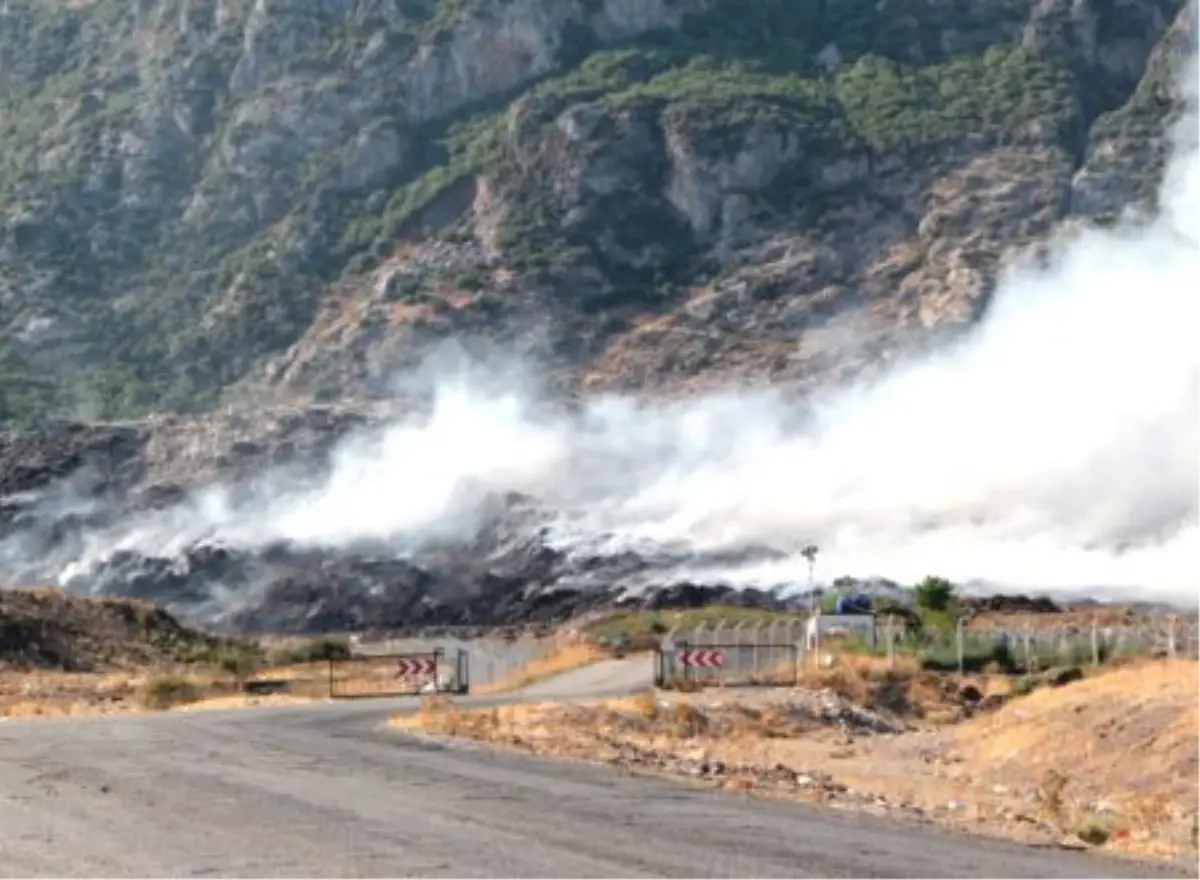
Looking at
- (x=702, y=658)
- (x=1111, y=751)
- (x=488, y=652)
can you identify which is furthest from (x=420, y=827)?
(x=488, y=652)

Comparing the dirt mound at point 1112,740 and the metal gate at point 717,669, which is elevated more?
the metal gate at point 717,669

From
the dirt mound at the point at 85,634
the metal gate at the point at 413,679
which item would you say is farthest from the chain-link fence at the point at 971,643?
the dirt mound at the point at 85,634

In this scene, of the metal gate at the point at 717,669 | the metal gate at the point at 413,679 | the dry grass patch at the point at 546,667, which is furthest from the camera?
the dry grass patch at the point at 546,667

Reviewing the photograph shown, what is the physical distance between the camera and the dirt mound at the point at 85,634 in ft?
309

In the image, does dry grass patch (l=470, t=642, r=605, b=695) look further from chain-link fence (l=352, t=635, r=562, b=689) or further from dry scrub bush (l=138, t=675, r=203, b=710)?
dry scrub bush (l=138, t=675, r=203, b=710)

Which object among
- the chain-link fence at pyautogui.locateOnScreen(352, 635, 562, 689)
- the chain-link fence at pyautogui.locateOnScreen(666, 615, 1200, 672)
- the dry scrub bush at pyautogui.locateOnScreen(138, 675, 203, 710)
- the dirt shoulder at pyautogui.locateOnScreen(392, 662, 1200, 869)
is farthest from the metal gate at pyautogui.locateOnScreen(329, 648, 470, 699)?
the dirt shoulder at pyautogui.locateOnScreen(392, 662, 1200, 869)

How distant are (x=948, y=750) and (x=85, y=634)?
65771 mm

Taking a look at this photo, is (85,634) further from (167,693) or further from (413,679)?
(167,693)

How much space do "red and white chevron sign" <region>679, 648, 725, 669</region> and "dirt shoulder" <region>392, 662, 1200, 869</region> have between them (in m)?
9.69

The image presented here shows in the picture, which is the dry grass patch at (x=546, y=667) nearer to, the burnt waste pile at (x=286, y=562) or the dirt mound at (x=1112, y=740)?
the dirt mound at (x=1112, y=740)

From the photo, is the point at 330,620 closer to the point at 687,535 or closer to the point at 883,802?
the point at 687,535

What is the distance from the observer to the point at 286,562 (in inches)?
7111

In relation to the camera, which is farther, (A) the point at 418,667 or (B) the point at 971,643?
(B) the point at 971,643

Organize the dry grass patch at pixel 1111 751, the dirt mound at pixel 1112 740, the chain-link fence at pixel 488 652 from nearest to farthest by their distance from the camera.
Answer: the dry grass patch at pixel 1111 751 → the dirt mound at pixel 1112 740 → the chain-link fence at pixel 488 652
